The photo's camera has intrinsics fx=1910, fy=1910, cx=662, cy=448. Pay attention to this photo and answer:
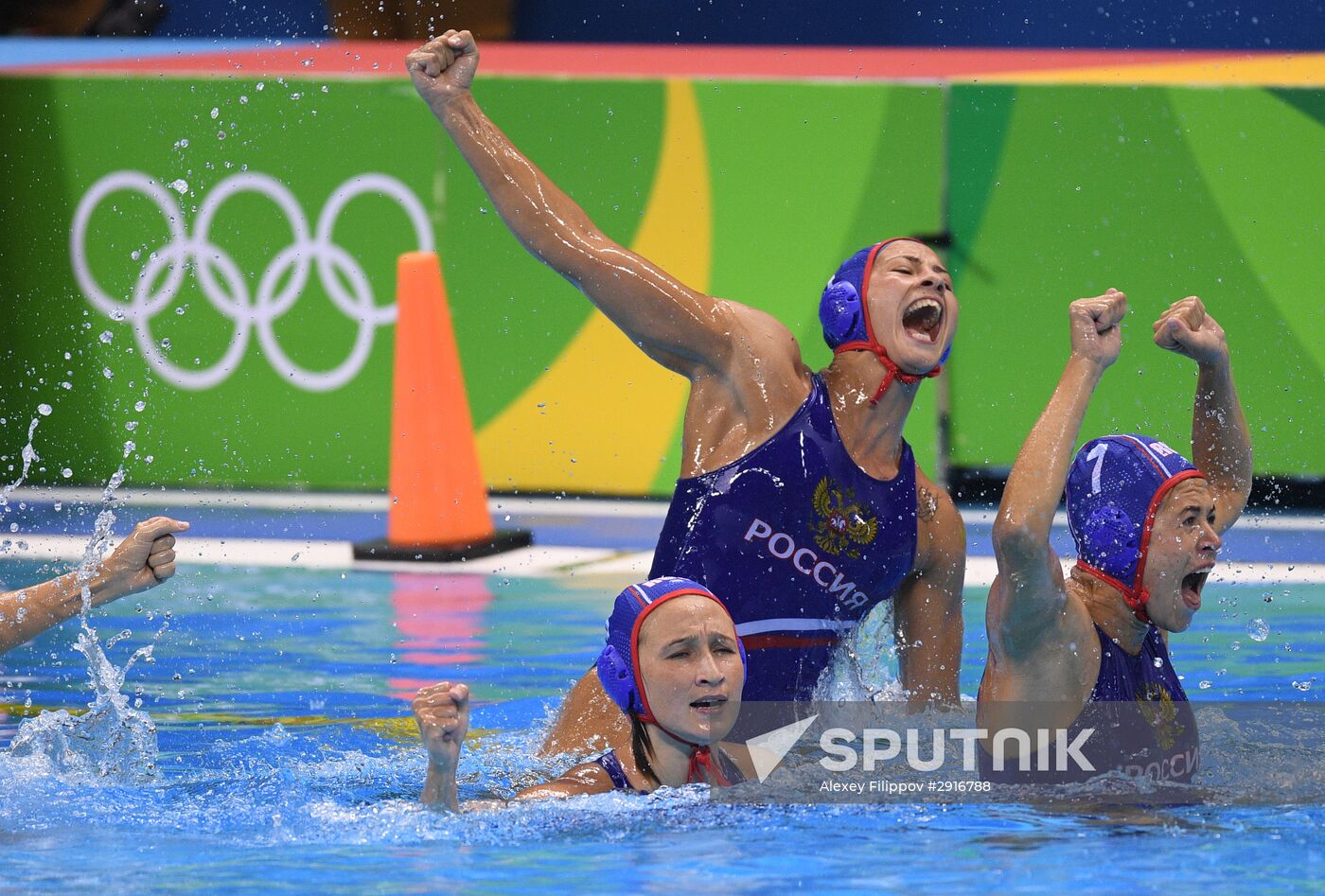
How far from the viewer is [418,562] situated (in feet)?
26.9

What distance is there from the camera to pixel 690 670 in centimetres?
385

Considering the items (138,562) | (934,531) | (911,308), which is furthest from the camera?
(934,531)

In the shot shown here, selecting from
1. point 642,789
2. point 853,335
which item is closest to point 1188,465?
point 853,335

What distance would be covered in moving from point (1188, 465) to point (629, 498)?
575 centimetres

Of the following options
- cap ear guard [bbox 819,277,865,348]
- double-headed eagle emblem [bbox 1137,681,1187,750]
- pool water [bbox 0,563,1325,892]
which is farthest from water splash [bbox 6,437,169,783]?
double-headed eagle emblem [bbox 1137,681,1187,750]

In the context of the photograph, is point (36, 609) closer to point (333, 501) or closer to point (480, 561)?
point (480, 561)

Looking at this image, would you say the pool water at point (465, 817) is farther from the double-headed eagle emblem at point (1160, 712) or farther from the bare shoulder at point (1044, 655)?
the bare shoulder at point (1044, 655)

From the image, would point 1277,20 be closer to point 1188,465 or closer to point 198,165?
point 198,165

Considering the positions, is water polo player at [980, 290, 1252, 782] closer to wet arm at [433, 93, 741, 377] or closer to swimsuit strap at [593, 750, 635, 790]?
swimsuit strap at [593, 750, 635, 790]

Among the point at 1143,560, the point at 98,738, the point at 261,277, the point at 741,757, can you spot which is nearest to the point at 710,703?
the point at 741,757

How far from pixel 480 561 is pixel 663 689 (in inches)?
176

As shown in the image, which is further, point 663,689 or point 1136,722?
point 1136,722

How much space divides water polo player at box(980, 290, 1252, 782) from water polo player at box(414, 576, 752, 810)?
55 cm

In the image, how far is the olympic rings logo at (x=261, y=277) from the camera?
31.5 ft
